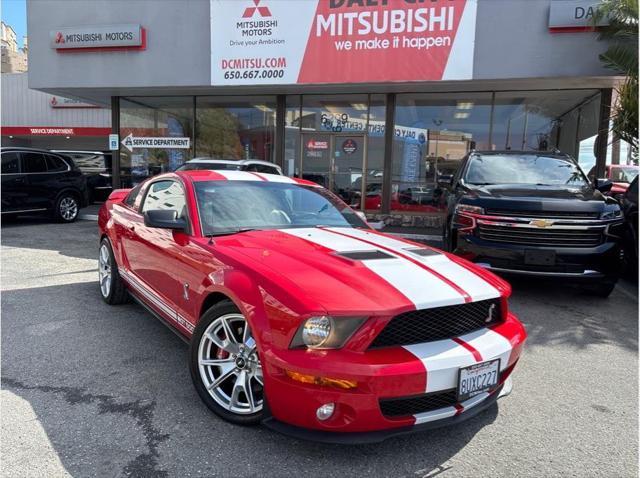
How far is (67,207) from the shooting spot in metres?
11.9

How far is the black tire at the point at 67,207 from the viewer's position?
11672 millimetres

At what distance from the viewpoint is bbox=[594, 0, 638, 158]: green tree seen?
851cm

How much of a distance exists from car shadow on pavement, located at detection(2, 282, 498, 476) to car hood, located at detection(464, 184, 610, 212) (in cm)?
308

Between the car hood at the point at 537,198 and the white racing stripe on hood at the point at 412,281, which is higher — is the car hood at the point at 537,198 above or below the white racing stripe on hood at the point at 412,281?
above

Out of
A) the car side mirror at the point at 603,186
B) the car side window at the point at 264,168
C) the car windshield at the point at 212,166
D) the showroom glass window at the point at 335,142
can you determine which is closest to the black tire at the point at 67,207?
the car windshield at the point at 212,166

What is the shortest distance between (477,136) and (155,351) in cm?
1088

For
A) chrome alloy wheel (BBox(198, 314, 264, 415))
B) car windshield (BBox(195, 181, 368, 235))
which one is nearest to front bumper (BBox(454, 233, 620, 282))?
car windshield (BBox(195, 181, 368, 235))

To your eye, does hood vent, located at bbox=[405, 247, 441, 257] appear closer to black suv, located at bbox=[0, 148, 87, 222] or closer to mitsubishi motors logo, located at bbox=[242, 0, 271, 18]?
mitsubishi motors logo, located at bbox=[242, 0, 271, 18]

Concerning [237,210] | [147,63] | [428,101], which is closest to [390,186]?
[428,101]

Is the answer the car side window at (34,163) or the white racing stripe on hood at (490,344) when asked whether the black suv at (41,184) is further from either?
the white racing stripe on hood at (490,344)

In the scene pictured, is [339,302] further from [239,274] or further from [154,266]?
[154,266]

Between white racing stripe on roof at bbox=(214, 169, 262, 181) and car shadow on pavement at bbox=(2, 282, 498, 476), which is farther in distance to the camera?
white racing stripe on roof at bbox=(214, 169, 262, 181)

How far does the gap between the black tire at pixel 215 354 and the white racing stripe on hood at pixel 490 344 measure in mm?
1191

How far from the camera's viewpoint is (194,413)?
291cm
